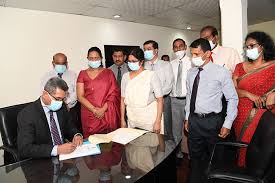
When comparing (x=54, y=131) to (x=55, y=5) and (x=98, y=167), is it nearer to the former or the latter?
(x=98, y=167)

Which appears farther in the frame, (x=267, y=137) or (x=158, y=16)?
(x=158, y=16)

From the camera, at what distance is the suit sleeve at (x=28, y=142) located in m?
1.51

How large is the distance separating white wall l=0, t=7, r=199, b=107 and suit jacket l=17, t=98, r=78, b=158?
2.36 metres

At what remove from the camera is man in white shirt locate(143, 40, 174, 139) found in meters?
2.85

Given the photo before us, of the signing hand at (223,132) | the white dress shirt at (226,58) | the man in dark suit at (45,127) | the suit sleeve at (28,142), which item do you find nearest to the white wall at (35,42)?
the man in dark suit at (45,127)

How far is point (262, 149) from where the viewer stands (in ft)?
4.93

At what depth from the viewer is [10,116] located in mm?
2174

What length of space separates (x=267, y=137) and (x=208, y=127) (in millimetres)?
571

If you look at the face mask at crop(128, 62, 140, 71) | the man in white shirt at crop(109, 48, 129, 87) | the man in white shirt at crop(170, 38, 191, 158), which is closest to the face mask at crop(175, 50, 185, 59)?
the man in white shirt at crop(170, 38, 191, 158)

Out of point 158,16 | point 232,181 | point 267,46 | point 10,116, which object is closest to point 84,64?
point 158,16

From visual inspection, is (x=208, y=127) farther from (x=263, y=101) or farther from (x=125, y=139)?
(x=125, y=139)

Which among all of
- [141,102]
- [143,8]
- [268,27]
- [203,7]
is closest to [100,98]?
[141,102]

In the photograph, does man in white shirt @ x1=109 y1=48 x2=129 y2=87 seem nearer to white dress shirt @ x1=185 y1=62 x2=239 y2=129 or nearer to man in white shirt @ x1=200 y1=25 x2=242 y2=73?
man in white shirt @ x1=200 y1=25 x2=242 y2=73

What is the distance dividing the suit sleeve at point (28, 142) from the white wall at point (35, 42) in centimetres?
240
